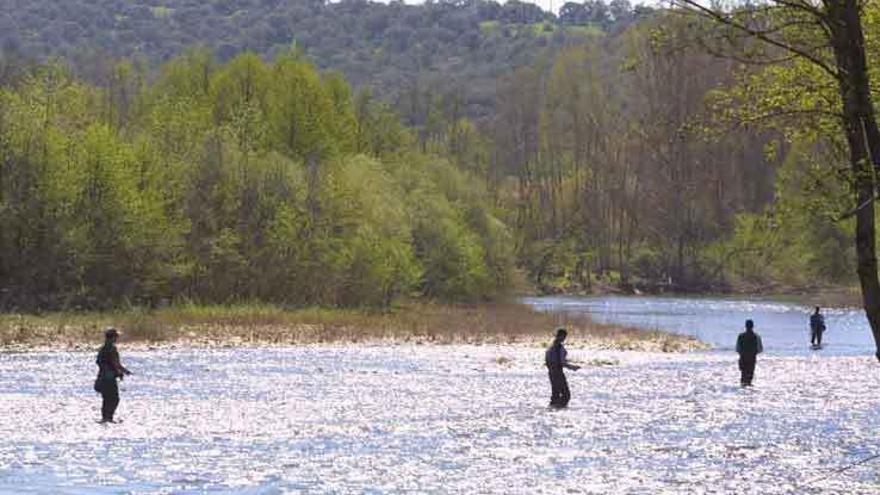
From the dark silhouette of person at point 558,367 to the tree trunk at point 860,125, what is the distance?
11.6 metres

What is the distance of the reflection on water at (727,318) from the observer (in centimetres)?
5894

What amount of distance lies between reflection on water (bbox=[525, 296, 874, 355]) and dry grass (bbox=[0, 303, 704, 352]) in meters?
4.68

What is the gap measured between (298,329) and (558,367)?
102ft

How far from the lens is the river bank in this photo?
2017 cm

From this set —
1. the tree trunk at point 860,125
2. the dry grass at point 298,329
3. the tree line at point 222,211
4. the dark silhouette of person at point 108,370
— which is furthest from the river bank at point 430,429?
the tree line at point 222,211

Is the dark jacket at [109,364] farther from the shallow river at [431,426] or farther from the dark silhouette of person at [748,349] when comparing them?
the dark silhouette of person at [748,349]

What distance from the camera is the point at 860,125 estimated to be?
16.9 metres

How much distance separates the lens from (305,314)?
65875 mm

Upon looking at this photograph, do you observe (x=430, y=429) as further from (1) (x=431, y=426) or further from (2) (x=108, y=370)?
(2) (x=108, y=370)

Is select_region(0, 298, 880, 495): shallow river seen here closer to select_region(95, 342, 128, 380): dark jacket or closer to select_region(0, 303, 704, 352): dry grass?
select_region(95, 342, 128, 380): dark jacket

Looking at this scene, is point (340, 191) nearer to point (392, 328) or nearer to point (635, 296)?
point (392, 328)

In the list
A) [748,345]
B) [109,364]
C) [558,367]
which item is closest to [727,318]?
[748,345]

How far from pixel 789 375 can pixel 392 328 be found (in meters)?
24.1

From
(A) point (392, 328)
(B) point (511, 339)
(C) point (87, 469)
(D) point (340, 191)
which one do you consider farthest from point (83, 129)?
(C) point (87, 469)
